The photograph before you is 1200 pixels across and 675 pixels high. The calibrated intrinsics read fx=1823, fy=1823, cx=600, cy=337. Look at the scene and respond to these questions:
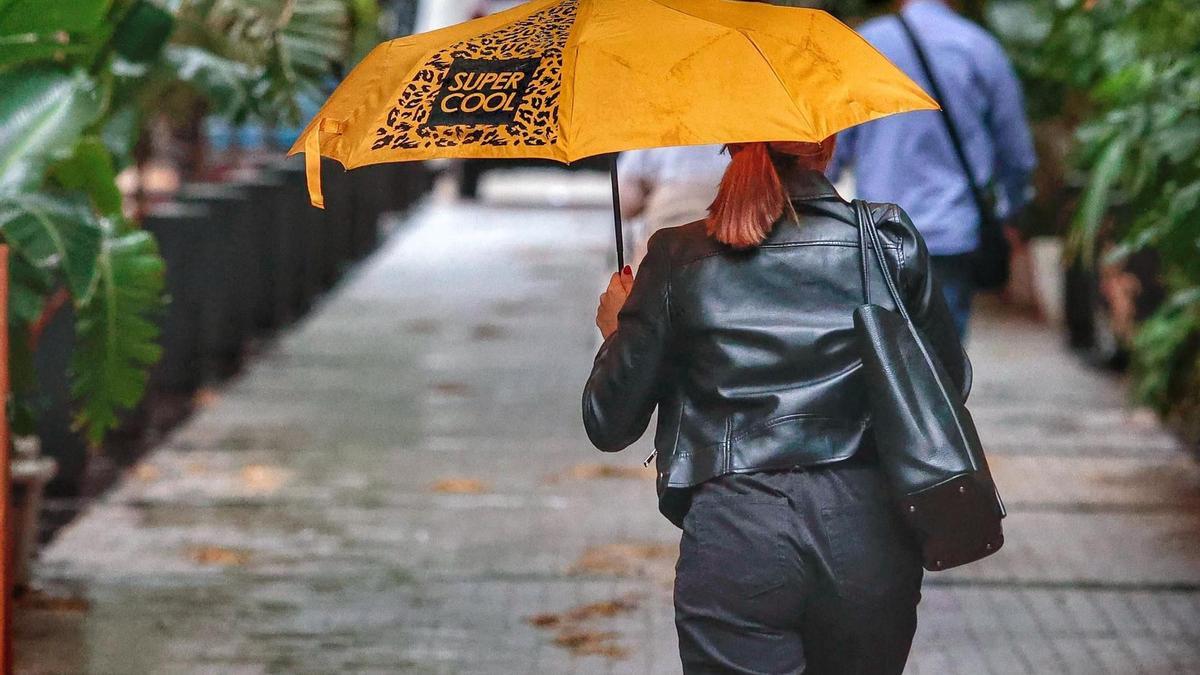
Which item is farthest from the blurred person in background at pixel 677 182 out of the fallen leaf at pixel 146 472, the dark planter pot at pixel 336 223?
the dark planter pot at pixel 336 223

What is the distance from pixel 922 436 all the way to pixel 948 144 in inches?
140

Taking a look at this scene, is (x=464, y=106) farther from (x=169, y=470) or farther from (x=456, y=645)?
(x=169, y=470)

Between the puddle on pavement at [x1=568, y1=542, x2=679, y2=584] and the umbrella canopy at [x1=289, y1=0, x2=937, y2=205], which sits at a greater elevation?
A: the umbrella canopy at [x1=289, y1=0, x2=937, y2=205]

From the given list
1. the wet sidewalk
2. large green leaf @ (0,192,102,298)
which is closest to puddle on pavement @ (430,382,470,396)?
the wet sidewalk

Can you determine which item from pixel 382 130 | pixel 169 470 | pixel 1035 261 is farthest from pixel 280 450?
pixel 1035 261

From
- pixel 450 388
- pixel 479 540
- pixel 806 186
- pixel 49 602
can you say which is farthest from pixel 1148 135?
pixel 450 388

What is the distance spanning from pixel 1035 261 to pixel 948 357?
36.1 feet

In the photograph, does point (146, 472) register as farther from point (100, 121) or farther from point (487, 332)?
point (487, 332)

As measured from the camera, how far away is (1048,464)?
9.20 meters

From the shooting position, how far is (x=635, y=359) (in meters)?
A: 3.61

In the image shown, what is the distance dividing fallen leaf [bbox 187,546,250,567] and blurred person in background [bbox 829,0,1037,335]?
2.88 m

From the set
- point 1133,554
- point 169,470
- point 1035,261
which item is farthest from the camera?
point 1035,261

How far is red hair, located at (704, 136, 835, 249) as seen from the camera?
11.7 ft

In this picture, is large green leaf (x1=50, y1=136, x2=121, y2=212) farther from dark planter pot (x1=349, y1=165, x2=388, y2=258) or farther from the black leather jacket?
dark planter pot (x1=349, y1=165, x2=388, y2=258)
